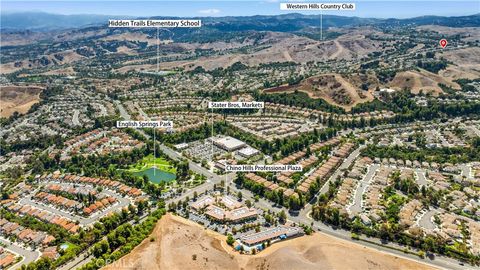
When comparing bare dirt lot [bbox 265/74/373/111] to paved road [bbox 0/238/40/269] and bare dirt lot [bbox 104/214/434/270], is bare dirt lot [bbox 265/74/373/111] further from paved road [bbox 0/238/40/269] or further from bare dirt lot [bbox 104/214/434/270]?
paved road [bbox 0/238/40/269]

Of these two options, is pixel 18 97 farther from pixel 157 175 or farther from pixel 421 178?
pixel 421 178

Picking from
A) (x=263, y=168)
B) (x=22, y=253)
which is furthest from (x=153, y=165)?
(x=22, y=253)

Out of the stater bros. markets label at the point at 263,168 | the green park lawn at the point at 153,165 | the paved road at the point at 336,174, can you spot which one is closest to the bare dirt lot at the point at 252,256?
the paved road at the point at 336,174

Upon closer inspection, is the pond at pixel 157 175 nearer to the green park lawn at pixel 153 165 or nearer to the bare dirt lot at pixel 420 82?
the green park lawn at pixel 153 165

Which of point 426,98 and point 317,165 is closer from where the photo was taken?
point 317,165

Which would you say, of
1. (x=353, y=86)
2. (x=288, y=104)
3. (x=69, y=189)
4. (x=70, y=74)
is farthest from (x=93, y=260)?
(x=70, y=74)

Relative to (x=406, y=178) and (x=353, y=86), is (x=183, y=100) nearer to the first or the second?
(x=353, y=86)
